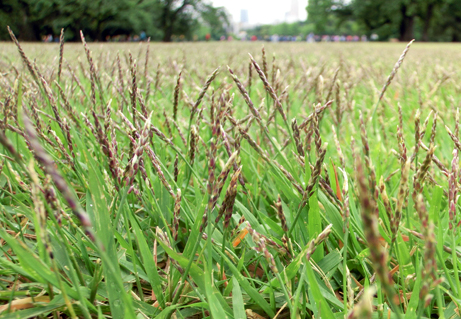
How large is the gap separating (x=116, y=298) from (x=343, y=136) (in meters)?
1.81

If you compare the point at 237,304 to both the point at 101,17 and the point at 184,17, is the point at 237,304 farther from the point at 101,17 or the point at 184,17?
the point at 184,17

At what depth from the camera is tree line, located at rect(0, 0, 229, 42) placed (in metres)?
27.7

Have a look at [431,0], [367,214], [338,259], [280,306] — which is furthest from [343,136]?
[431,0]

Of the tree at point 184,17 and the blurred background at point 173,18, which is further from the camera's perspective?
the tree at point 184,17

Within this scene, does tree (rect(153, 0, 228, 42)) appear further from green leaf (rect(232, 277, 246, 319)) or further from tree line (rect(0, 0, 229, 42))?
green leaf (rect(232, 277, 246, 319))

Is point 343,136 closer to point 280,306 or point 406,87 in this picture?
point 280,306

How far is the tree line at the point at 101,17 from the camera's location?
1092 inches

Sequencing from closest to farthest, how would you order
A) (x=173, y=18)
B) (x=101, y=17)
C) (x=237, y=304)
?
(x=237, y=304)
(x=101, y=17)
(x=173, y=18)

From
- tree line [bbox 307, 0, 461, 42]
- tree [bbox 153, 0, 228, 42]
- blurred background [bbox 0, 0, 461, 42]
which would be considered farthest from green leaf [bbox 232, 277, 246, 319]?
tree line [bbox 307, 0, 461, 42]

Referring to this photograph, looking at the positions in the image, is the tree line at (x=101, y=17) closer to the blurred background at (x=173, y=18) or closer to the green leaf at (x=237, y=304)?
the blurred background at (x=173, y=18)

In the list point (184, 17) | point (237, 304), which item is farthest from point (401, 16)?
point (237, 304)

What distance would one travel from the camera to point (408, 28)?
155 feet

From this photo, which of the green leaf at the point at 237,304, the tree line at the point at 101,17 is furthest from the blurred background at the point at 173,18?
the green leaf at the point at 237,304

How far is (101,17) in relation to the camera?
31375mm
